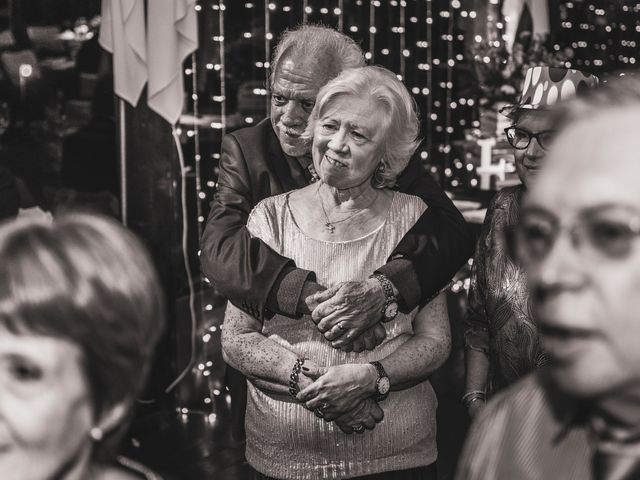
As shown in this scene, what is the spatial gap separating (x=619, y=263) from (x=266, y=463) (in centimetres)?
157

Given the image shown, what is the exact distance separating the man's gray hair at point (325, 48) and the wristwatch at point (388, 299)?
0.67 meters

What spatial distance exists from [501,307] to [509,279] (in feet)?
0.22

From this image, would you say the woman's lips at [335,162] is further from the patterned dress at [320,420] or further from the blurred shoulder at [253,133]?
the blurred shoulder at [253,133]

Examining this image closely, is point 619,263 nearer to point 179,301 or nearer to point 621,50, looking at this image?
point 179,301

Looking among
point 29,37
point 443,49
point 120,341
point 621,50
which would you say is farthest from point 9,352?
point 621,50

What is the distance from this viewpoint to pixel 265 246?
86.9 inches

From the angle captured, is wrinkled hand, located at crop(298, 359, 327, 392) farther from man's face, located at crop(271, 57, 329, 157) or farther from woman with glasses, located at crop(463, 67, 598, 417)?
man's face, located at crop(271, 57, 329, 157)

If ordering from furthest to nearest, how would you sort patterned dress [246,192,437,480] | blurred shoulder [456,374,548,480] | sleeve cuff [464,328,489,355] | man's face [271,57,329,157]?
man's face [271,57,329,157]
sleeve cuff [464,328,489,355]
patterned dress [246,192,437,480]
blurred shoulder [456,374,548,480]

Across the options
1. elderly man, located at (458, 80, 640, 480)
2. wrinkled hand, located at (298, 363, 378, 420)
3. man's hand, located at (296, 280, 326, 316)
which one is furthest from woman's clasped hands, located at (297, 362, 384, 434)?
elderly man, located at (458, 80, 640, 480)

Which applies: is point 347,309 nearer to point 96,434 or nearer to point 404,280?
point 404,280

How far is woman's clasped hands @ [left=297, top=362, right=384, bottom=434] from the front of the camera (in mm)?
2107

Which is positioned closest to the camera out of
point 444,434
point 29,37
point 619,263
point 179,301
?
point 619,263

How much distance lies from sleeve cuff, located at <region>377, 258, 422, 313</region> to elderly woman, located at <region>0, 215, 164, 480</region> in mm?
1173

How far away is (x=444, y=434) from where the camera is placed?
4.39 metres
